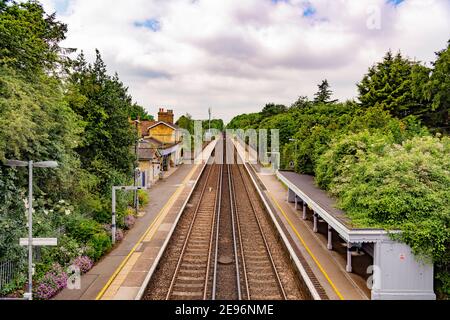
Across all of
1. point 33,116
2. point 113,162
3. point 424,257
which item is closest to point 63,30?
point 113,162

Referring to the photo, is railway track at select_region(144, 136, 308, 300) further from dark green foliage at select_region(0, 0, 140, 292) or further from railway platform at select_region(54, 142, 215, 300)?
dark green foliage at select_region(0, 0, 140, 292)

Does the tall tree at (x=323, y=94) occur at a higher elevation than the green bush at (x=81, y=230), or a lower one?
higher

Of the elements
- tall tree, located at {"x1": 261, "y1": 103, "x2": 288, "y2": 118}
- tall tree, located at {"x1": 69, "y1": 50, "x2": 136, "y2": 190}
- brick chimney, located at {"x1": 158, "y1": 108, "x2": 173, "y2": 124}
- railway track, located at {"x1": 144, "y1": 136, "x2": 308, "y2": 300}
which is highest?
tall tree, located at {"x1": 261, "y1": 103, "x2": 288, "y2": 118}

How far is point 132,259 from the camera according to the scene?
1708 centimetres

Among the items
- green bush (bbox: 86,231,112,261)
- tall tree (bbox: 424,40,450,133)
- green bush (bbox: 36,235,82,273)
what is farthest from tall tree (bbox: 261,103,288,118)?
green bush (bbox: 36,235,82,273)

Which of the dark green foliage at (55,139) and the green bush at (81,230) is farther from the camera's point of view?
the green bush at (81,230)

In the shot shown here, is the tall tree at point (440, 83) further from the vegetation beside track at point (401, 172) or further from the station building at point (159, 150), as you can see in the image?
the station building at point (159, 150)

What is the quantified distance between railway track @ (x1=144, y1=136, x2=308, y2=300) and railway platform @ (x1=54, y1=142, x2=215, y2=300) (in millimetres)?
677

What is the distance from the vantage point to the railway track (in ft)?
46.3

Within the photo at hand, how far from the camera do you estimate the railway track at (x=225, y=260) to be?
14.1m

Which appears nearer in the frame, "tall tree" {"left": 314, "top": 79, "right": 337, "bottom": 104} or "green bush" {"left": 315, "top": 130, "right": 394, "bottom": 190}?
"green bush" {"left": 315, "top": 130, "right": 394, "bottom": 190}

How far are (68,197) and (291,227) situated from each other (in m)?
12.5

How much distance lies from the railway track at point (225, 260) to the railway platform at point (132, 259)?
0.68m

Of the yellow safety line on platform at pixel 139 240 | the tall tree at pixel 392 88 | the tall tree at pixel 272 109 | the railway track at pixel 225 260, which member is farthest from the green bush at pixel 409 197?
the tall tree at pixel 272 109
